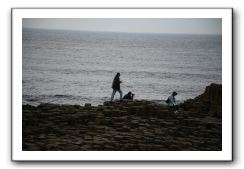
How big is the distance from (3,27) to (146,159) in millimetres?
2449

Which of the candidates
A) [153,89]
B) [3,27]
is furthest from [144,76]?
[3,27]

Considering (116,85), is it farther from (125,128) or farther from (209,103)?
(209,103)

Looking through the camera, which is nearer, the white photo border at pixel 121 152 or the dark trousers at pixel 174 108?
the white photo border at pixel 121 152

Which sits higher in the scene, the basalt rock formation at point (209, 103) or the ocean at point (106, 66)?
the ocean at point (106, 66)

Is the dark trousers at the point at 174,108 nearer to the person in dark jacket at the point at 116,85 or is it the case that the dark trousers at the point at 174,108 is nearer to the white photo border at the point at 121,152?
the white photo border at the point at 121,152

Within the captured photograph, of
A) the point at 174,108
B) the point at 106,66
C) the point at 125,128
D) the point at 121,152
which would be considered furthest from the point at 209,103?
the point at 106,66

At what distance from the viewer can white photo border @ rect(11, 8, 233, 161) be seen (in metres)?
7.26

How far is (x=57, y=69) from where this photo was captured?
7293 mm

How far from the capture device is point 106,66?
732 centimetres

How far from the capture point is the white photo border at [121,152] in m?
7.26

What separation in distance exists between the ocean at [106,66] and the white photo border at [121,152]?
9cm

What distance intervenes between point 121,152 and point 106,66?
1.10m

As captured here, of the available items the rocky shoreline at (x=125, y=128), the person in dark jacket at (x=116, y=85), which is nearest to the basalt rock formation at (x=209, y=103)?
the rocky shoreline at (x=125, y=128)

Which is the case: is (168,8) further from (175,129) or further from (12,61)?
(12,61)
